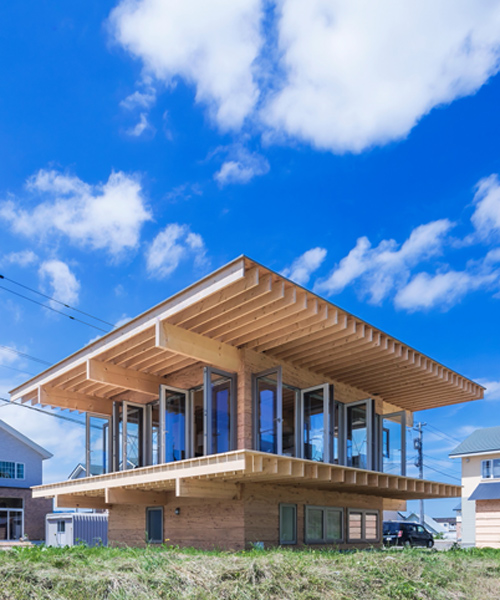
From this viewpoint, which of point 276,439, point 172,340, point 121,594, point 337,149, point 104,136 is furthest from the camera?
Result: point 337,149

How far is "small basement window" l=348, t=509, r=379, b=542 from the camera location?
51.6 feet

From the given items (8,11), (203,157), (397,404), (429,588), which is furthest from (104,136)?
(429,588)

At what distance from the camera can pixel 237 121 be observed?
13836 mm

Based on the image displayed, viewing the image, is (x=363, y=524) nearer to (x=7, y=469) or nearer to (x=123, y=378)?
(x=123, y=378)

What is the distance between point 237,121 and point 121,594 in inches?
406

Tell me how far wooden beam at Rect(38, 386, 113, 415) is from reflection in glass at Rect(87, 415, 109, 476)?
1.04ft

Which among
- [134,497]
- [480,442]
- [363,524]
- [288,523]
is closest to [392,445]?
[363,524]

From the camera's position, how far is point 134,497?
554 inches

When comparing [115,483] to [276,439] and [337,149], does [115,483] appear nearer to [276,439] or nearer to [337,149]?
[276,439]

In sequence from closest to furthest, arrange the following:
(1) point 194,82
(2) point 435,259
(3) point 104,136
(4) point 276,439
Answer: (4) point 276,439
(1) point 194,82
(3) point 104,136
(2) point 435,259

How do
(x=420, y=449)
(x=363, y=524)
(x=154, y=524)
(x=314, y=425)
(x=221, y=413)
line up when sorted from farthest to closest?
(x=420, y=449) < (x=363, y=524) < (x=154, y=524) < (x=314, y=425) < (x=221, y=413)

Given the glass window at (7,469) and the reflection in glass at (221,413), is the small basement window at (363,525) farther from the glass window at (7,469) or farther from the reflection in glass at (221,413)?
the glass window at (7,469)

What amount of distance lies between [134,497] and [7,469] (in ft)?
77.8

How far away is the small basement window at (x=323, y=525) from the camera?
560 inches
